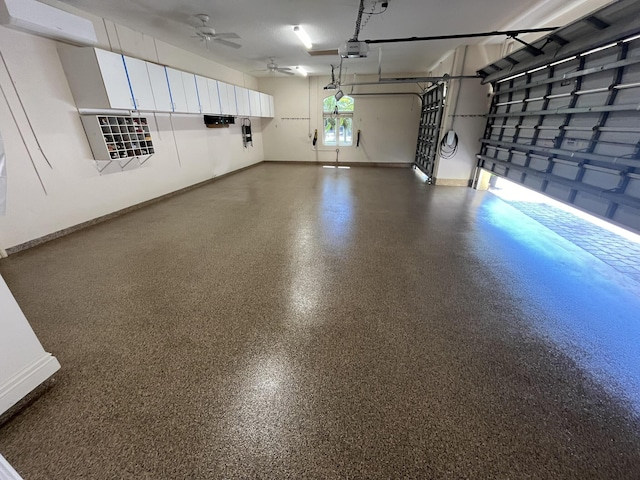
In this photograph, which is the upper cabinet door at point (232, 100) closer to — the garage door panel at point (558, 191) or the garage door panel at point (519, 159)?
the garage door panel at point (519, 159)

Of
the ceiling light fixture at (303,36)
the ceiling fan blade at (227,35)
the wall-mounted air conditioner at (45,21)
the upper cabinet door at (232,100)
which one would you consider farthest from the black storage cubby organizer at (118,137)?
the ceiling light fixture at (303,36)

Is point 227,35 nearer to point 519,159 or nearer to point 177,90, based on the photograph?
point 177,90

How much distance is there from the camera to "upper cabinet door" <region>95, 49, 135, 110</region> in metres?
3.41

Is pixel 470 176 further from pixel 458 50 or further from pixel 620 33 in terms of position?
pixel 620 33

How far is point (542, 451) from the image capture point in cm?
121

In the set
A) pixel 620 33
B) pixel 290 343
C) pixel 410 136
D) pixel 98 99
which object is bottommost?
pixel 290 343

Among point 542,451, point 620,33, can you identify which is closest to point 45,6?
point 542,451

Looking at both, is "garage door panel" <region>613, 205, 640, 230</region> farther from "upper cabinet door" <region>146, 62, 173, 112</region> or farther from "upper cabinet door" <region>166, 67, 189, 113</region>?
"upper cabinet door" <region>166, 67, 189, 113</region>

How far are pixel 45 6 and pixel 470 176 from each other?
24.7 feet

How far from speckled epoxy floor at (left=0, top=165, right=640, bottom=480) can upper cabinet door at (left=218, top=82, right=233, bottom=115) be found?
170 inches

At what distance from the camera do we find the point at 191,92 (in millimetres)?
5184

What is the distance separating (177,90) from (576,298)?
6.41m

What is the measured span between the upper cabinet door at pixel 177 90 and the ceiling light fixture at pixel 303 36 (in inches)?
89.8

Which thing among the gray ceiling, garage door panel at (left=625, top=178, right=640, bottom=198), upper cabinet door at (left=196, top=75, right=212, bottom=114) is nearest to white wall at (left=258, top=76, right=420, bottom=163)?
the gray ceiling
